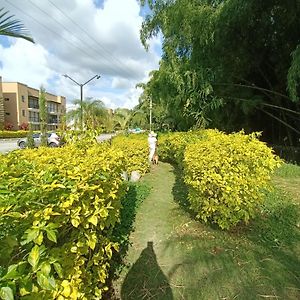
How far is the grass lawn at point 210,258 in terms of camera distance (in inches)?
114

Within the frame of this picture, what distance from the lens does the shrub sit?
12.5 feet

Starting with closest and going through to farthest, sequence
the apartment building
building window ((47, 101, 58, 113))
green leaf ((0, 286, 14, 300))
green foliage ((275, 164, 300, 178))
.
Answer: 1. green leaf ((0, 286, 14, 300))
2. green foliage ((275, 164, 300, 178))
3. the apartment building
4. building window ((47, 101, 58, 113))

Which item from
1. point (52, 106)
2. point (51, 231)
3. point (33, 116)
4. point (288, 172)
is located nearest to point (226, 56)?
point (288, 172)

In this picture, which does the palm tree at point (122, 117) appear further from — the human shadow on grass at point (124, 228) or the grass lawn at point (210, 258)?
the grass lawn at point (210, 258)

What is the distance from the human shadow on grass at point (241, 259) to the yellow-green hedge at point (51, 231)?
1.19m

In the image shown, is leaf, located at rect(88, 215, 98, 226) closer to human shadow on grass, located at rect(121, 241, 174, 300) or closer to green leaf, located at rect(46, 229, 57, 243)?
green leaf, located at rect(46, 229, 57, 243)

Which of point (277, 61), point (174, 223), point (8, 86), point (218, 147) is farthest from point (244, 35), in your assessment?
point (8, 86)

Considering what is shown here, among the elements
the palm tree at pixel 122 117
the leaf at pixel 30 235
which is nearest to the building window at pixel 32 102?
the palm tree at pixel 122 117

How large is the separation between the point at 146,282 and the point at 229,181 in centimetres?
156

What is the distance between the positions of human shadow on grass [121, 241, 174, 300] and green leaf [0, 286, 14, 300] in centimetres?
205

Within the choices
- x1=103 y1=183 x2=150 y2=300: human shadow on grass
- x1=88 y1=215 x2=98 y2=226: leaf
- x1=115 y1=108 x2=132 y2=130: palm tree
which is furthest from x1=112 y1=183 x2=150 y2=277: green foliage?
x1=115 y1=108 x2=132 y2=130: palm tree

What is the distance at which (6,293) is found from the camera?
1.01 meters

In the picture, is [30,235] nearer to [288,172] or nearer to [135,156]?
[135,156]

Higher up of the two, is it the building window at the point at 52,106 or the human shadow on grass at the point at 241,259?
the building window at the point at 52,106
